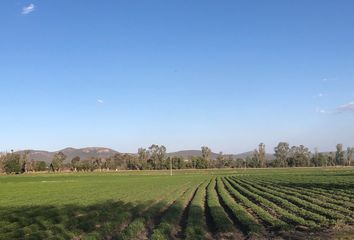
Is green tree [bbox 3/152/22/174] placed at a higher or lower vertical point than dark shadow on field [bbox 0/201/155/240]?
higher

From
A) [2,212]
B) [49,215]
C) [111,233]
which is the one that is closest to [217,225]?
[111,233]

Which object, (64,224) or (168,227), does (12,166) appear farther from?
(168,227)

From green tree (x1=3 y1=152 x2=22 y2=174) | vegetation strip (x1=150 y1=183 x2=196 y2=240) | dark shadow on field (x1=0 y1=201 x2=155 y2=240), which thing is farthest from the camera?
green tree (x1=3 y1=152 x2=22 y2=174)

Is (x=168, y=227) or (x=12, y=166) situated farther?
(x=12, y=166)

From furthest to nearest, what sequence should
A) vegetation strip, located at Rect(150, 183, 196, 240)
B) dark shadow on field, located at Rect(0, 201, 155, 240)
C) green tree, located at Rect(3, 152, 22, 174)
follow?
green tree, located at Rect(3, 152, 22, 174), dark shadow on field, located at Rect(0, 201, 155, 240), vegetation strip, located at Rect(150, 183, 196, 240)

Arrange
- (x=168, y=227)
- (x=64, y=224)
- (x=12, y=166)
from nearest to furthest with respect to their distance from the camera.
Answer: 1. (x=168, y=227)
2. (x=64, y=224)
3. (x=12, y=166)

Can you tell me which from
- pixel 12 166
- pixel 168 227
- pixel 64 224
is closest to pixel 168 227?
pixel 168 227

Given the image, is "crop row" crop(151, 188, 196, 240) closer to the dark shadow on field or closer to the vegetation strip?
the vegetation strip

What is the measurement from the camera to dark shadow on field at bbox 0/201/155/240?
18516 millimetres

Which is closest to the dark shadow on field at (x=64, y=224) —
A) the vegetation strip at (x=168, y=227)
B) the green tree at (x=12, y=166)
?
the vegetation strip at (x=168, y=227)

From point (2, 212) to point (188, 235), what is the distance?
56.7 feet

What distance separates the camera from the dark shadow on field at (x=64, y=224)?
18.5 meters

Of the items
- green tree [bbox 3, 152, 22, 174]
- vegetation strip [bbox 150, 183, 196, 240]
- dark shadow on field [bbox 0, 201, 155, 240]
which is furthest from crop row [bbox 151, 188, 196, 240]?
green tree [bbox 3, 152, 22, 174]

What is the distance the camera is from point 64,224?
22.0 metres
